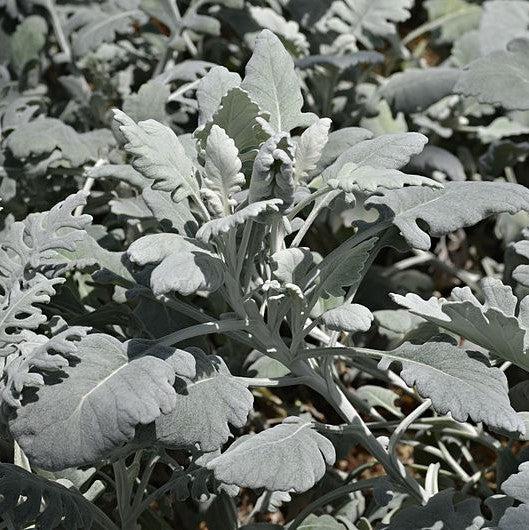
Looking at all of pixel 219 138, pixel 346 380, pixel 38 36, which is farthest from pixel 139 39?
pixel 219 138

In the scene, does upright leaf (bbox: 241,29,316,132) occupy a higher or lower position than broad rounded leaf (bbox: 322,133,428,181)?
higher

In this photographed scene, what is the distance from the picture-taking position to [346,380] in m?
2.03

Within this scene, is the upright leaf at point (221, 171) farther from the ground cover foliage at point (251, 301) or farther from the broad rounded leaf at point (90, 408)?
the broad rounded leaf at point (90, 408)

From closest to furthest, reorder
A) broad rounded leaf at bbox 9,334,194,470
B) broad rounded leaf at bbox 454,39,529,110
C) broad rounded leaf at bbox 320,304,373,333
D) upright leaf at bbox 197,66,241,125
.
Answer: broad rounded leaf at bbox 9,334,194,470 → broad rounded leaf at bbox 320,304,373,333 → upright leaf at bbox 197,66,241,125 → broad rounded leaf at bbox 454,39,529,110


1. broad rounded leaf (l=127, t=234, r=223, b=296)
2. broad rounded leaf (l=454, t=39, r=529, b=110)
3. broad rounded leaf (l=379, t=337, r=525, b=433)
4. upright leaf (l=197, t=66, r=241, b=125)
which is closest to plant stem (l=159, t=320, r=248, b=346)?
broad rounded leaf (l=127, t=234, r=223, b=296)

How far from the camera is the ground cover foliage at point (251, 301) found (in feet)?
3.81

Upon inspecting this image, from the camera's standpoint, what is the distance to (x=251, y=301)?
135cm

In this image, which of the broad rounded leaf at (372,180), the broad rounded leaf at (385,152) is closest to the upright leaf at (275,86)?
the broad rounded leaf at (385,152)

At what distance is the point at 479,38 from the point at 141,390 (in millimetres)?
1618

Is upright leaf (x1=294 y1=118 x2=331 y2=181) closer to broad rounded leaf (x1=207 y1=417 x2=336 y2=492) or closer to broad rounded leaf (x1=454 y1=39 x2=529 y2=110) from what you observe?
broad rounded leaf (x1=207 y1=417 x2=336 y2=492)

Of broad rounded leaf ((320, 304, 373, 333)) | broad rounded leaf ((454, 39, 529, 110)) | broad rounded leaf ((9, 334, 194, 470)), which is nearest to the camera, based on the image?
broad rounded leaf ((9, 334, 194, 470))

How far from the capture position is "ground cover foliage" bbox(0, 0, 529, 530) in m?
1.16

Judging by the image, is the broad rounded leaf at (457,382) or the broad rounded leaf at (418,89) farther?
the broad rounded leaf at (418,89)

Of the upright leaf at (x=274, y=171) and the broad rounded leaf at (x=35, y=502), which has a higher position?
the upright leaf at (x=274, y=171)
